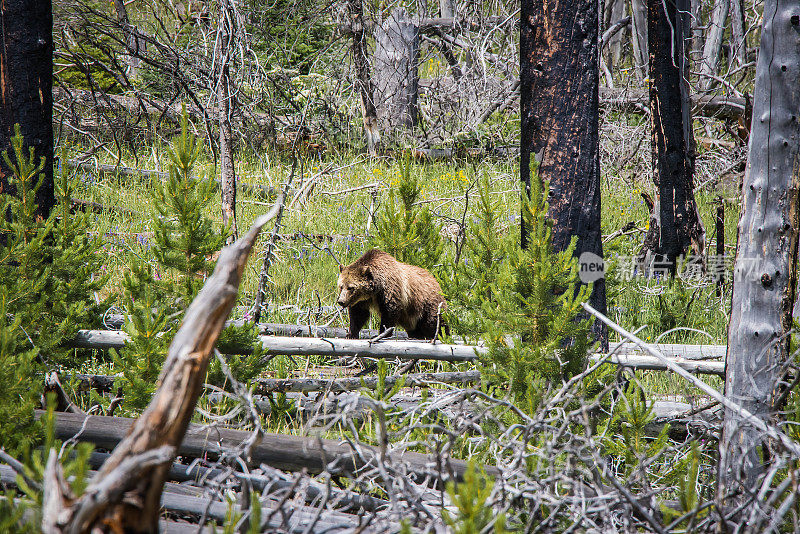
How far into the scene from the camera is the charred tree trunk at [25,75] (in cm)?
470

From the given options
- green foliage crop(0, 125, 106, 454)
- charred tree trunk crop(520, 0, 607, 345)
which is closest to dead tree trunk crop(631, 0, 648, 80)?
charred tree trunk crop(520, 0, 607, 345)

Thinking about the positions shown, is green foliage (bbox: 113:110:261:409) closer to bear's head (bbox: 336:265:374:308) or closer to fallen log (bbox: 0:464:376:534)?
fallen log (bbox: 0:464:376:534)

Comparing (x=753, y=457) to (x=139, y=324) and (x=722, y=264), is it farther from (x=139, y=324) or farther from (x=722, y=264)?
(x=722, y=264)

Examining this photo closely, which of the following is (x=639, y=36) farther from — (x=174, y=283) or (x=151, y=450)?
(x=151, y=450)

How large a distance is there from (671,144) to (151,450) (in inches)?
269

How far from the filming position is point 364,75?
1002 centimetres

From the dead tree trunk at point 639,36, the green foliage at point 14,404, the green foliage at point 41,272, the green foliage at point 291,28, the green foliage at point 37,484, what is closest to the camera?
the green foliage at point 37,484

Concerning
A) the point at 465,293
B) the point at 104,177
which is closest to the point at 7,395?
the point at 465,293

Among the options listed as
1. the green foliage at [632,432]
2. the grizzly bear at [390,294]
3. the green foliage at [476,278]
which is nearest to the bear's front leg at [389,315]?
the grizzly bear at [390,294]

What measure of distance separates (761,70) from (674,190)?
4399 mm

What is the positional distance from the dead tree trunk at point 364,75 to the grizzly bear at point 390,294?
17.4ft

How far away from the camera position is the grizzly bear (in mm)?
5008

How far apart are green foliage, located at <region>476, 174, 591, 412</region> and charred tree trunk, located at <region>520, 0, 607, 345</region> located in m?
0.63

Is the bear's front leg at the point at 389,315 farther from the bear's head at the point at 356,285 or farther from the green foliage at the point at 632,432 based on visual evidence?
the green foliage at the point at 632,432
